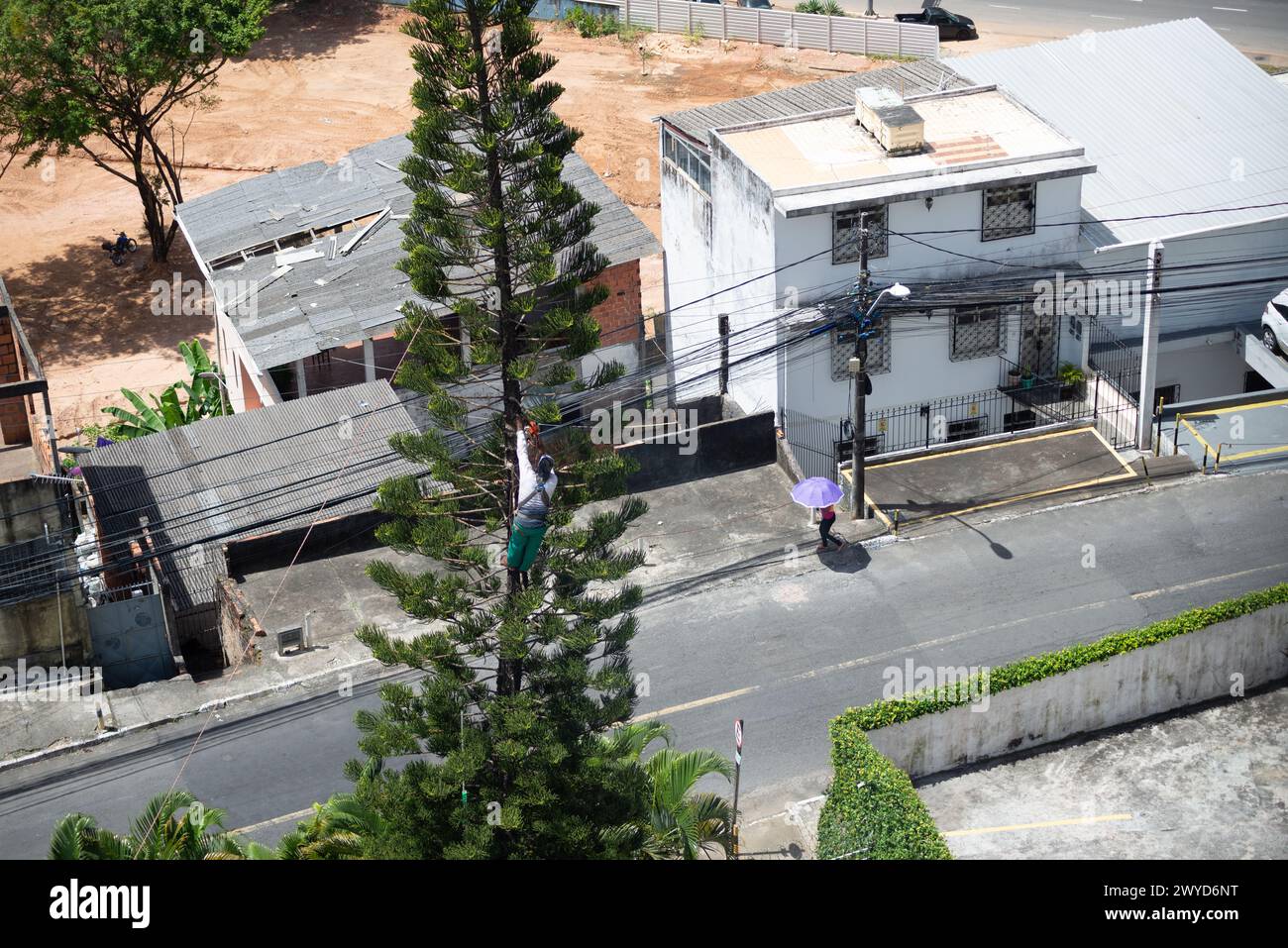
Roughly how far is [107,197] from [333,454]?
31.0 meters

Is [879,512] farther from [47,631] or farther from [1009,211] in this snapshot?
[47,631]

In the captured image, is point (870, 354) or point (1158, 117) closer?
point (870, 354)

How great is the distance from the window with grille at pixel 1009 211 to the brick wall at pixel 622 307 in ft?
27.1

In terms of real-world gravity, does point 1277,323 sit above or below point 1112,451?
above

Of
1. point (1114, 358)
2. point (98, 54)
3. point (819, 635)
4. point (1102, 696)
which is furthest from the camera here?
point (98, 54)

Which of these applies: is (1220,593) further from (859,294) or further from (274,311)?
(274,311)

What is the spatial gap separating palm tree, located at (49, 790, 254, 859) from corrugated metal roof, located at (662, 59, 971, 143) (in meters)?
21.7

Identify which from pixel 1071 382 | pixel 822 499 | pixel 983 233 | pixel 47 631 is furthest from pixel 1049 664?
pixel 47 631

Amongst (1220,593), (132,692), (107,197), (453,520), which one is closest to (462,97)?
(453,520)

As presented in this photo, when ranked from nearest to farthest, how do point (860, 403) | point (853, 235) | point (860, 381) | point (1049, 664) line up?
1. point (1049, 664)
2. point (860, 381)
3. point (860, 403)
4. point (853, 235)

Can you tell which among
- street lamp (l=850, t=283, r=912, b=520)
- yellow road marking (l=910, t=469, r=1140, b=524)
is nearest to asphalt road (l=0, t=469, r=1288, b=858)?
yellow road marking (l=910, t=469, r=1140, b=524)

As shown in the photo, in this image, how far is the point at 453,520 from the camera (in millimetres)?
17766

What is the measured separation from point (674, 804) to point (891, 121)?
1810cm

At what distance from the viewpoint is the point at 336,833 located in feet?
65.2
